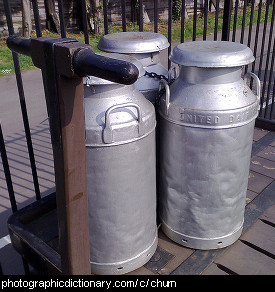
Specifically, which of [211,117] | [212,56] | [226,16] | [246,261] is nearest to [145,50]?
[212,56]

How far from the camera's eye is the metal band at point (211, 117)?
1.46 metres

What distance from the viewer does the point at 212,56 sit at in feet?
4.61

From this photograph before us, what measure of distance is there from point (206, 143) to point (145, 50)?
489mm

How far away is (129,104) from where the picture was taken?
A: 4.23 feet

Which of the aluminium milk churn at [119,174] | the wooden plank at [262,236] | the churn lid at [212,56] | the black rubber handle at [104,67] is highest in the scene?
the black rubber handle at [104,67]

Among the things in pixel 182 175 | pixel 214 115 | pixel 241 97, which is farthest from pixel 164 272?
pixel 241 97

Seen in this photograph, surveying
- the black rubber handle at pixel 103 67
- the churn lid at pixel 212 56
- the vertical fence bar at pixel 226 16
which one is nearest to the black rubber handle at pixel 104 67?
the black rubber handle at pixel 103 67

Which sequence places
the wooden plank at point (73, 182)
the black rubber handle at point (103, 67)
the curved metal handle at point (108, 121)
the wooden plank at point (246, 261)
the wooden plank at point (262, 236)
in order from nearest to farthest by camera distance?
1. the black rubber handle at point (103, 67)
2. the wooden plank at point (73, 182)
3. the curved metal handle at point (108, 121)
4. the wooden plank at point (246, 261)
5. the wooden plank at point (262, 236)

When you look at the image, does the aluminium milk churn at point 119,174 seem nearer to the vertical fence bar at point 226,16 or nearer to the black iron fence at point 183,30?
the black iron fence at point 183,30

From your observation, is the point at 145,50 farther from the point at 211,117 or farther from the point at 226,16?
the point at 226,16

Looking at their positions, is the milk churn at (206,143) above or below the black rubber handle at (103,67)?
below

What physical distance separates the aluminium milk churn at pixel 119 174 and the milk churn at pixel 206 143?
0.40ft

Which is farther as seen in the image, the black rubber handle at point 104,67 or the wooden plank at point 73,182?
the wooden plank at point 73,182

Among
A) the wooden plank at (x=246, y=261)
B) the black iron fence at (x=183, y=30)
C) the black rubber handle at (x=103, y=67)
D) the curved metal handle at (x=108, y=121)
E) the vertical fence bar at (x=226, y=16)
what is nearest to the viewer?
the black rubber handle at (x=103, y=67)
